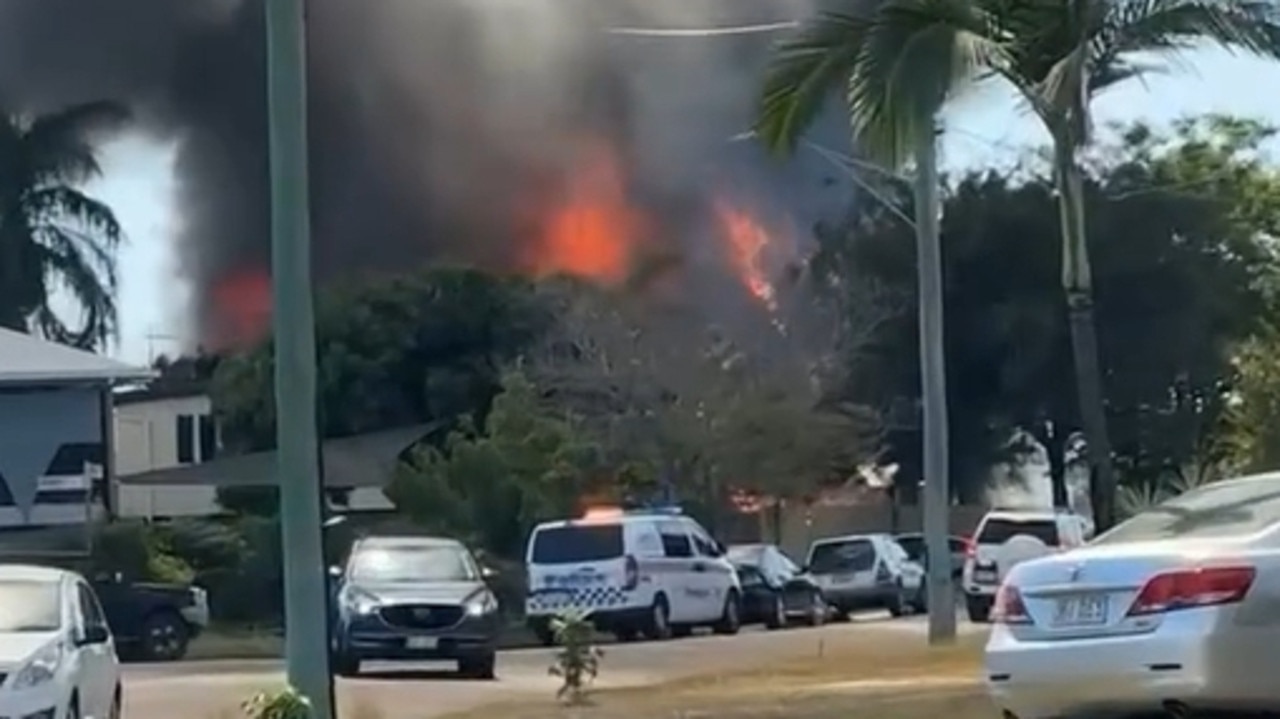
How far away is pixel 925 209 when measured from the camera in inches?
990

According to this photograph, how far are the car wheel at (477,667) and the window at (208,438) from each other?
21120mm

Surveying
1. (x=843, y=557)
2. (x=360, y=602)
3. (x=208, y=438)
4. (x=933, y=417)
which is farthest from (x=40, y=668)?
(x=208, y=438)

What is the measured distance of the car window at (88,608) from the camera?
13.9 m

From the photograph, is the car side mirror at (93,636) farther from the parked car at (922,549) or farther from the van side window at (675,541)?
the parked car at (922,549)

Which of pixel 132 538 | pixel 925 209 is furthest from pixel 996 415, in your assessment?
pixel 925 209

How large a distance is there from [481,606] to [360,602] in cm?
112

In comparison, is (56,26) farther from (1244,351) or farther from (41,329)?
(1244,351)

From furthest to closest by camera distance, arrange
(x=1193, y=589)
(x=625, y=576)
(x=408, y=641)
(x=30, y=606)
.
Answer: (x=625, y=576)
(x=408, y=641)
(x=30, y=606)
(x=1193, y=589)

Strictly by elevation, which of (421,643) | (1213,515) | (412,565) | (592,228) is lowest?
(421,643)

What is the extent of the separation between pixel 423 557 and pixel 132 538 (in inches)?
438

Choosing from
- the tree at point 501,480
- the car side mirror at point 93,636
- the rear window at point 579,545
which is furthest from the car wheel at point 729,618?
the car side mirror at point 93,636

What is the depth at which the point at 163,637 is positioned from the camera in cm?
2797

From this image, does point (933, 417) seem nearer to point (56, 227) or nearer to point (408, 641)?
point (408, 641)

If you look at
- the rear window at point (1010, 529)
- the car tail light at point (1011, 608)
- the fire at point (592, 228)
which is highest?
the fire at point (592, 228)
